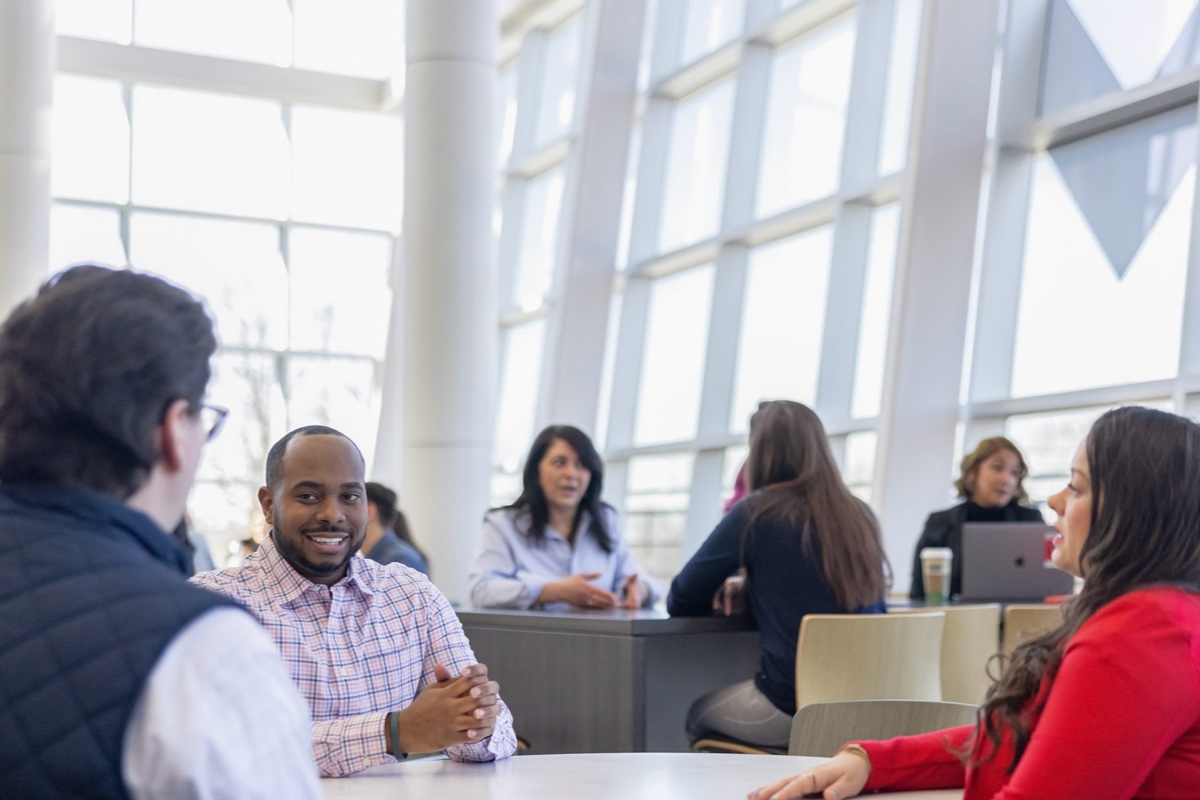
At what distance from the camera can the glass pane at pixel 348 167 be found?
10797 millimetres

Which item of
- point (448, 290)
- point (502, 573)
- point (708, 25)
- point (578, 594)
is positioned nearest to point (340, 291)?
point (708, 25)

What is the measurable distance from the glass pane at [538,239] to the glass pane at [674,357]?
1476mm

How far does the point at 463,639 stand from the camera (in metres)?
2.17

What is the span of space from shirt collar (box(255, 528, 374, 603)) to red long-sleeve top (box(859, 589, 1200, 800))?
1056 millimetres

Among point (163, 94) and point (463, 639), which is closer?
point (463, 639)

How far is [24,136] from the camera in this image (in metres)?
8.22

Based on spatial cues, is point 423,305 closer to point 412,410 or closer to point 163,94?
point 412,410

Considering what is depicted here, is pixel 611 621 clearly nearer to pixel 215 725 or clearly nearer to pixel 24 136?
pixel 215 725

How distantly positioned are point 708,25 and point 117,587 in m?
7.22

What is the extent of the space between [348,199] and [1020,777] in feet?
33.1

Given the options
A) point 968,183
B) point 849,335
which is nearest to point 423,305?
point 849,335

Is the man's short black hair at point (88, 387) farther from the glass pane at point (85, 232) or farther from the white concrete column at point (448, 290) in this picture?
the glass pane at point (85, 232)

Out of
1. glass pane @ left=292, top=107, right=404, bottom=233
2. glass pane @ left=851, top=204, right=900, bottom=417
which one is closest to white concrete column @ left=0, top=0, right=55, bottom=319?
glass pane @ left=292, top=107, right=404, bottom=233

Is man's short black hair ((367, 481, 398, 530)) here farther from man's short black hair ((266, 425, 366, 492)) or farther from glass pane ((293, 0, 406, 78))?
glass pane ((293, 0, 406, 78))
